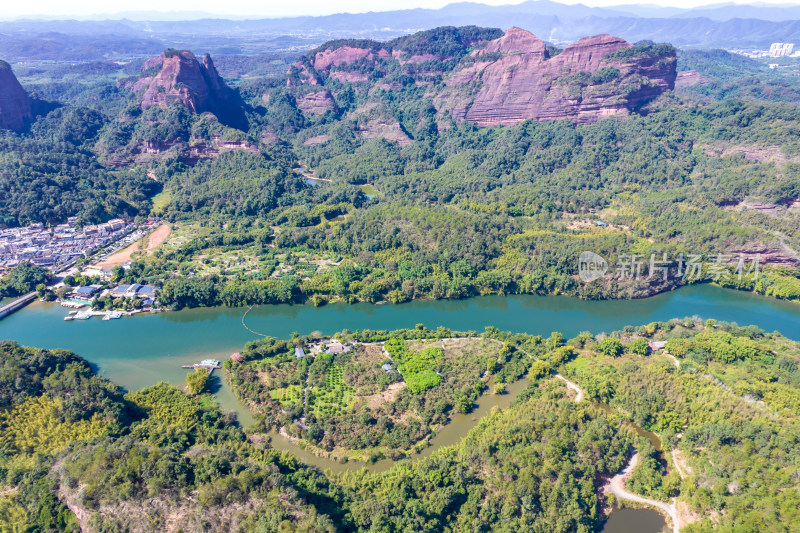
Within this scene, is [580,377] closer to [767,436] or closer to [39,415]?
[767,436]

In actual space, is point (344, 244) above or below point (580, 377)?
above

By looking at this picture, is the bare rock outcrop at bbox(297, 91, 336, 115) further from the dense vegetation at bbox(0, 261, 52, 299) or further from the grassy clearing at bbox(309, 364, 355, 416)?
the grassy clearing at bbox(309, 364, 355, 416)

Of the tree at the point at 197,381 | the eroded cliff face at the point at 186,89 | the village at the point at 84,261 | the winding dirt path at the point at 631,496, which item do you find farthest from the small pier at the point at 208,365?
the eroded cliff face at the point at 186,89

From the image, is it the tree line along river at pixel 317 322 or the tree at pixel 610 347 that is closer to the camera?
the tree at pixel 610 347

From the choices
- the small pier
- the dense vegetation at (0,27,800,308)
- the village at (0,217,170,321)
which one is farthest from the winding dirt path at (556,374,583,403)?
the village at (0,217,170,321)

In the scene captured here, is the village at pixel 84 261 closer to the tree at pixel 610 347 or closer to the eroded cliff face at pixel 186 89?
the eroded cliff face at pixel 186 89

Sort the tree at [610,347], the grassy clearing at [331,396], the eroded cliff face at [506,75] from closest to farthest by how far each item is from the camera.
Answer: the grassy clearing at [331,396] → the tree at [610,347] → the eroded cliff face at [506,75]

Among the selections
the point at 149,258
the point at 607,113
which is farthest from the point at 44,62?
the point at 607,113

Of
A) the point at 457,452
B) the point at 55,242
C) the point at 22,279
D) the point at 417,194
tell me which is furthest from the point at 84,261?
the point at 457,452
